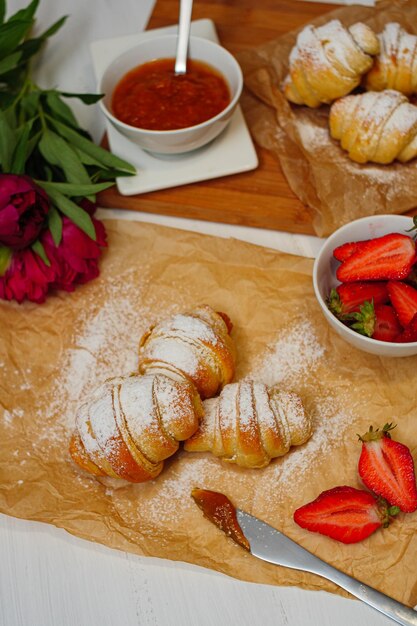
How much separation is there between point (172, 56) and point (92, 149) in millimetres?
399

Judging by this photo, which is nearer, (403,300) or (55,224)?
(403,300)

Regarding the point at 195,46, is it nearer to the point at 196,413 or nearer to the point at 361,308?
the point at 361,308

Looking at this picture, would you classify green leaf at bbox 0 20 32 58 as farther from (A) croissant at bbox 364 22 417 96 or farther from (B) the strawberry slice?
(B) the strawberry slice

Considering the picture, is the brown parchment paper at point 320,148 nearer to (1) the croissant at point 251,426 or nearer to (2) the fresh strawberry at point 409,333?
(2) the fresh strawberry at point 409,333

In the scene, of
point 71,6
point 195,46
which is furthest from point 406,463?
point 71,6

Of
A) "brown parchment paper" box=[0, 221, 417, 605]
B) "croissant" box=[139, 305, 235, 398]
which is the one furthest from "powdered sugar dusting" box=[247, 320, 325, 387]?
"croissant" box=[139, 305, 235, 398]

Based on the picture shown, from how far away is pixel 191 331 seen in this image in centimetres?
135

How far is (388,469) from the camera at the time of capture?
1.22 m

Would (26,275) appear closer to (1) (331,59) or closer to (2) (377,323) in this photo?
(2) (377,323)

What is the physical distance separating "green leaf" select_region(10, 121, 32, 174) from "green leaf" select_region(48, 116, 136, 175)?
Answer: 0.34 ft

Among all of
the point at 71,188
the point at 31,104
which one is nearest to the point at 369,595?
the point at 71,188

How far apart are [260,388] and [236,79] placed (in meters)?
0.87

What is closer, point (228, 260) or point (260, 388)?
point (260, 388)

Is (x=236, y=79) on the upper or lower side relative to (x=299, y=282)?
upper
